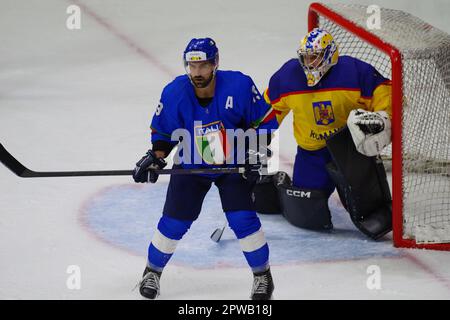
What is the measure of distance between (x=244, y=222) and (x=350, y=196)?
80cm

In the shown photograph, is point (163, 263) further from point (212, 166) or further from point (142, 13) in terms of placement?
point (142, 13)

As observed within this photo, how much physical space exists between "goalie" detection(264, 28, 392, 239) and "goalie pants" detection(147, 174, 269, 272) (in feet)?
2.15

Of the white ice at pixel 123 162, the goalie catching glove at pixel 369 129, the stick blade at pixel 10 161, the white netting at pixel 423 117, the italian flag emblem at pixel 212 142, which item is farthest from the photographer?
the white netting at pixel 423 117

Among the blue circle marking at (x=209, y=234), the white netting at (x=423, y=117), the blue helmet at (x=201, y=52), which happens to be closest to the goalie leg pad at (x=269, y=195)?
the blue circle marking at (x=209, y=234)

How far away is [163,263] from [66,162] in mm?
1617

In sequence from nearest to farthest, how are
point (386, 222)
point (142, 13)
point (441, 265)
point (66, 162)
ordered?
point (441, 265) → point (386, 222) → point (66, 162) → point (142, 13)

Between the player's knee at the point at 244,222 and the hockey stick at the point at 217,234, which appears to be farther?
the hockey stick at the point at 217,234

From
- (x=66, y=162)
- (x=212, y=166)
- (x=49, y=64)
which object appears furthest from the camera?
(x=49, y=64)

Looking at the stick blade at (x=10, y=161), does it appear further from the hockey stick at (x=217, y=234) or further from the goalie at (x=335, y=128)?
the goalie at (x=335, y=128)

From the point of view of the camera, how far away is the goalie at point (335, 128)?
415cm

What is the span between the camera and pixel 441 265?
404 centimetres

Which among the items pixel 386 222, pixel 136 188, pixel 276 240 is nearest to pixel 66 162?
pixel 136 188

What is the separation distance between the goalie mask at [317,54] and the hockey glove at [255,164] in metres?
0.57

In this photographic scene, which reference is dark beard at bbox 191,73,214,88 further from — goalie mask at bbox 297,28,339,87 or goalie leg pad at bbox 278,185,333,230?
goalie leg pad at bbox 278,185,333,230
